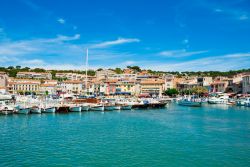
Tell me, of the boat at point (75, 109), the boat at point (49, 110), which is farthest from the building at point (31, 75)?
the boat at point (49, 110)

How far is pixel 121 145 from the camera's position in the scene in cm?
2062

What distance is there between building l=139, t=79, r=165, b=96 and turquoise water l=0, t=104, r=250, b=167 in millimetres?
65743

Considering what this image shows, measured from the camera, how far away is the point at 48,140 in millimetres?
21641

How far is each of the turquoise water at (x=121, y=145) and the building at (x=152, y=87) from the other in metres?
65.7

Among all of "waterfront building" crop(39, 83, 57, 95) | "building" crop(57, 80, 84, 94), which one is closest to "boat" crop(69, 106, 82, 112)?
"waterfront building" crop(39, 83, 57, 95)

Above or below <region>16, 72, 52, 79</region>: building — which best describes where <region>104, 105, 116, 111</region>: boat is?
below

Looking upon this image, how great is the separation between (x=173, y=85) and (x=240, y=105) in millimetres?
45841

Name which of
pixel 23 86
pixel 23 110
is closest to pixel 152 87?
pixel 23 86

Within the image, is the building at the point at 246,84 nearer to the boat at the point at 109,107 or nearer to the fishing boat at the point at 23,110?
the boat at the point at 109,107

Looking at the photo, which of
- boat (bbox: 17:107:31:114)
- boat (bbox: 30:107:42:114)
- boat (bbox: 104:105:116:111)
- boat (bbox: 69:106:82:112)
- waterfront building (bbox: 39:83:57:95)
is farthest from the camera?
waterfront building (bbox: 39:83:57:95)

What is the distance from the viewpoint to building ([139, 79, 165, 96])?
95.7 metres

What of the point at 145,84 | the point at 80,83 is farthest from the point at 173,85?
the point at 80,83

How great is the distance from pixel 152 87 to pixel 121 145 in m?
76.6

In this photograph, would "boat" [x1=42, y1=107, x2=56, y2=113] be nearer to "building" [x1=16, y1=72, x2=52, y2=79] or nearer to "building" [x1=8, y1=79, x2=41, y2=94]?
"building" [x1=8, y1=79, x2=41, y2=94]
